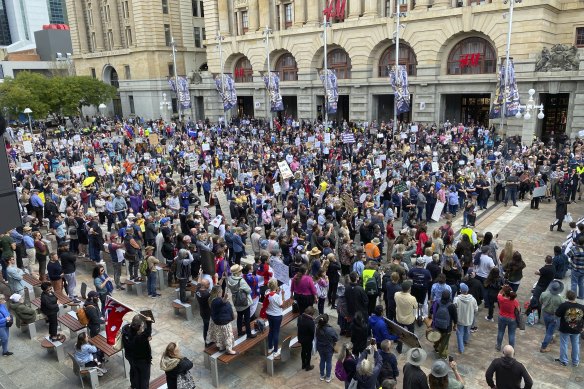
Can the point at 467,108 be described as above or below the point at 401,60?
below

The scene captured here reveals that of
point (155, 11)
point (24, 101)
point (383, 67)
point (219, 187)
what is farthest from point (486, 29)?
Result: point (24, 101)

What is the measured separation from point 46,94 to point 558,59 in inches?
2024

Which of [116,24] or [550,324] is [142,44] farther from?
[550,324]

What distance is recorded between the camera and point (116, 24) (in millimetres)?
63406

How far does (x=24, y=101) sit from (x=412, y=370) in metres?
54.0

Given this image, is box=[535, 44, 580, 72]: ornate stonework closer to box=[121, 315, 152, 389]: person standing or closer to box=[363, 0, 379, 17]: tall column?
box=[363, 0, 379, 17]: tall column

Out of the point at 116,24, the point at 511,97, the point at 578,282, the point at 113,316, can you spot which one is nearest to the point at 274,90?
the point at 511,97

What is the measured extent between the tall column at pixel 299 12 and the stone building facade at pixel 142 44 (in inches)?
700

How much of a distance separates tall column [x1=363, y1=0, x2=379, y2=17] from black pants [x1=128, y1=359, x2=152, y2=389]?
38.4m

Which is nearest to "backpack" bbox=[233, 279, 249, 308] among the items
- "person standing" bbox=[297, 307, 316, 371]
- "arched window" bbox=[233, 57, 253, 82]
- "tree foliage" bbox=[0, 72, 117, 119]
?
"person standing" bbox=[297, 307, 316, 371]

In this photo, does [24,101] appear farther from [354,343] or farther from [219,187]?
[354,343]

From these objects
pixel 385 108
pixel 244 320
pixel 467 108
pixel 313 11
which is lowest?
pixel 244 320

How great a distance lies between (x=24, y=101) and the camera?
162ft

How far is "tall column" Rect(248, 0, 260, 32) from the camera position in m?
49.1
